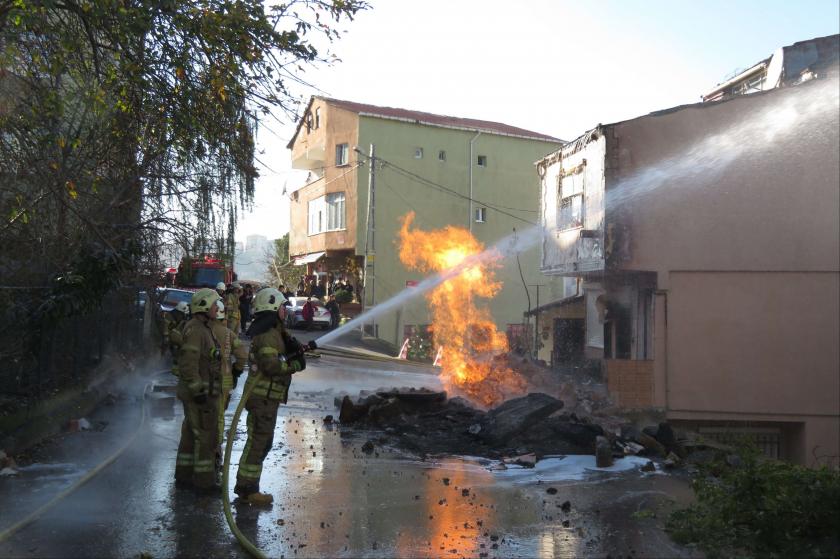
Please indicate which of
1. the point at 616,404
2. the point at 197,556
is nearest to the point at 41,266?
the point at 197,556

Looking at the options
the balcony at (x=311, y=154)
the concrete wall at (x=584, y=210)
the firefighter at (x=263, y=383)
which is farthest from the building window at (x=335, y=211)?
the firefighter at (x=263, y=383)

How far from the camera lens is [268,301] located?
6.91m

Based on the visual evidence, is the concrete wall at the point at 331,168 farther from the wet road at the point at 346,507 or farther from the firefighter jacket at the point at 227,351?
the firefighter jacket at the point at 227,351

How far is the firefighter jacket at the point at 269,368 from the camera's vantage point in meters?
6.65

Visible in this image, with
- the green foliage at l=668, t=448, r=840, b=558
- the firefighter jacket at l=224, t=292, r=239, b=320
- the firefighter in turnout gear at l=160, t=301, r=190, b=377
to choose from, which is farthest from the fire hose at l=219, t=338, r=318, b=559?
the firefighter jacket at l=224, t=292, r=239, b=320

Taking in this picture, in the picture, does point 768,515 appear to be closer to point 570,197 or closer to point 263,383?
point 263,383

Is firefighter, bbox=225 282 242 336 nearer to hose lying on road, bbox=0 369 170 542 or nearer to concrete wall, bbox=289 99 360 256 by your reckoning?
hose lying on road, bbox=0 369 170 542

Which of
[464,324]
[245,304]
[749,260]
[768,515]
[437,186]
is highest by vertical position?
[437,186]

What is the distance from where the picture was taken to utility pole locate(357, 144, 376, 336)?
3394 cm

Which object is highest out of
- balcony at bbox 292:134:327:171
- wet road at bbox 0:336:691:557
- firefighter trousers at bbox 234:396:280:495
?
balcony at bbox 292:134:327:171

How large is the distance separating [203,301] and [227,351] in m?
0.72

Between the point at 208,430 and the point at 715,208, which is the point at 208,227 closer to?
the point at 208,430

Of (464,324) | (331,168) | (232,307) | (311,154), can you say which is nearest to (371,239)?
(331,168)

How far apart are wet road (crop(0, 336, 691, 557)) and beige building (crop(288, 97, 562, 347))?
80.8 feet
